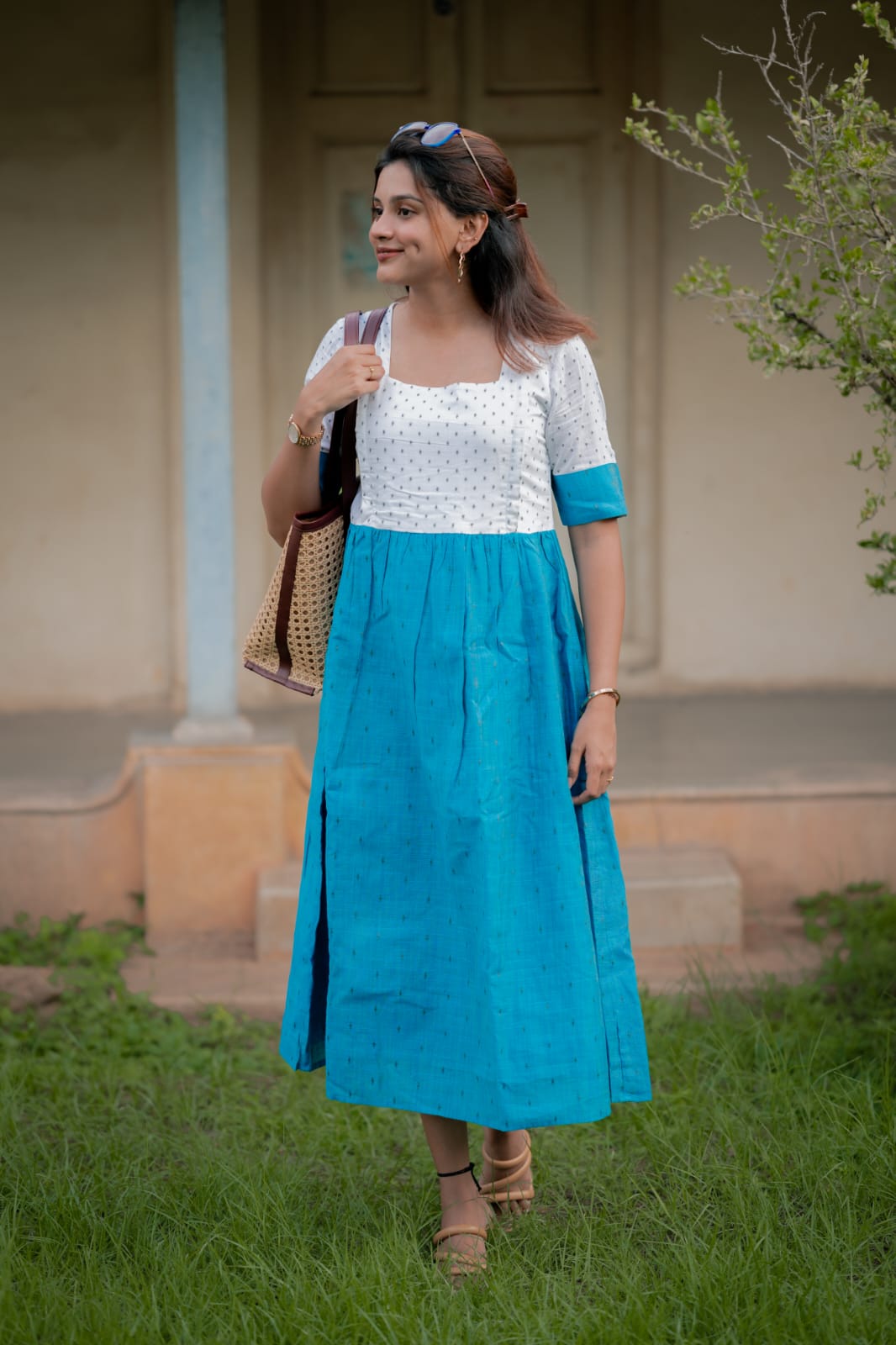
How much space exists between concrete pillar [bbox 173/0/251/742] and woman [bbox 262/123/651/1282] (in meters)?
1.96

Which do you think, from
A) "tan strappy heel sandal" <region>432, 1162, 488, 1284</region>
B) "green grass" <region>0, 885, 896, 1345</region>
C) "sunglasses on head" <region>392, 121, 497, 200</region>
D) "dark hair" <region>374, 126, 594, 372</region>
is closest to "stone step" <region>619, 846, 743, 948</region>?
"green grass" <region>0, 885, 896, 1345</region>

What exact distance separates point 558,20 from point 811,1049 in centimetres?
406

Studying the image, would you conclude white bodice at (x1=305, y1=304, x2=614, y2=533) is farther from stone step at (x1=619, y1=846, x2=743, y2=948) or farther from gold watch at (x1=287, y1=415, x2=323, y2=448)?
stone step at (x1=619, y1=846, x2=743, y2=948)

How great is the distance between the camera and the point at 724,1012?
156 inches

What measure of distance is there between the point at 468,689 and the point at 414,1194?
1.10 metres

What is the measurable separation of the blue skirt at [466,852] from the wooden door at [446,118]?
11.6ft

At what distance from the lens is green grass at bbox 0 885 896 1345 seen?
2551 mm

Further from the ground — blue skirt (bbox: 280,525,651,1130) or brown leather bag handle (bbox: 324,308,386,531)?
brown leather bag handle (bbox: 324,308,386,531)

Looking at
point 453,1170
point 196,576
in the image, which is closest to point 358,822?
point 453,1170

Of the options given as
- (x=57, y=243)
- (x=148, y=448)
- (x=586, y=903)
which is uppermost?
(x=57, y=243)

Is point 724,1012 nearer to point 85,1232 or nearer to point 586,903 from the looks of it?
point 586,903

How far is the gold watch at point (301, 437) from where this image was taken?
8.41 ft

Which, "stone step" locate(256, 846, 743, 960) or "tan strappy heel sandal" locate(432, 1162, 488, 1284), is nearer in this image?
"tan strappy heel sandal" locate(432, 1162, 488, 1284)

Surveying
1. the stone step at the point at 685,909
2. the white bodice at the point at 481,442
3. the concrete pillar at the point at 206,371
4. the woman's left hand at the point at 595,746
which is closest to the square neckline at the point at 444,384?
the white bodice at the point at 481,442
